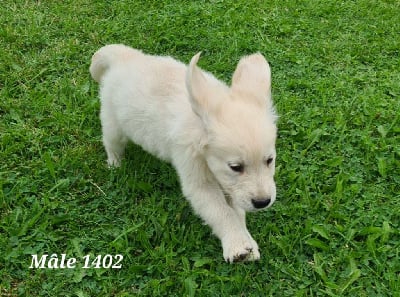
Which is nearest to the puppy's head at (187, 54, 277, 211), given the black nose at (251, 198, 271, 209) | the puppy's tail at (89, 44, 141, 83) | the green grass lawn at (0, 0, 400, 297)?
the black nose at (251, 198, 271, 209)

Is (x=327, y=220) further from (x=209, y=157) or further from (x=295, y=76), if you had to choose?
(x=295, y=76)

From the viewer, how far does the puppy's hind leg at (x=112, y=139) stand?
4.54 metres

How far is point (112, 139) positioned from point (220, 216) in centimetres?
132

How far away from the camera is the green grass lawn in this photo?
3.70m

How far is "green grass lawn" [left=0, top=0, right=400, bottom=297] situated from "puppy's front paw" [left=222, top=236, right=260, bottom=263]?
0.09m

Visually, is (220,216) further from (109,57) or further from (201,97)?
(109,57)

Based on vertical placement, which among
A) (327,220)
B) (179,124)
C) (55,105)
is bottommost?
(55,105)

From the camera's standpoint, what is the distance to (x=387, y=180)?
14.5ft

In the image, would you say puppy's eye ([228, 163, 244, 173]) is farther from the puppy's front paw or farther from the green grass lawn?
the green grass lawn

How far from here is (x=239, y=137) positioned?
128 inches

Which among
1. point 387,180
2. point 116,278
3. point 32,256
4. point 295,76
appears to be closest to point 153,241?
point 116,278

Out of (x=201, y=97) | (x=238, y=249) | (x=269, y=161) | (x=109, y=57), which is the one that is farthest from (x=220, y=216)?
(x=109, y=57)

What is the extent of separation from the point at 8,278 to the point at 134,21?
377 cm

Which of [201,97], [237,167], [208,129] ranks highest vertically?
[201,97]
